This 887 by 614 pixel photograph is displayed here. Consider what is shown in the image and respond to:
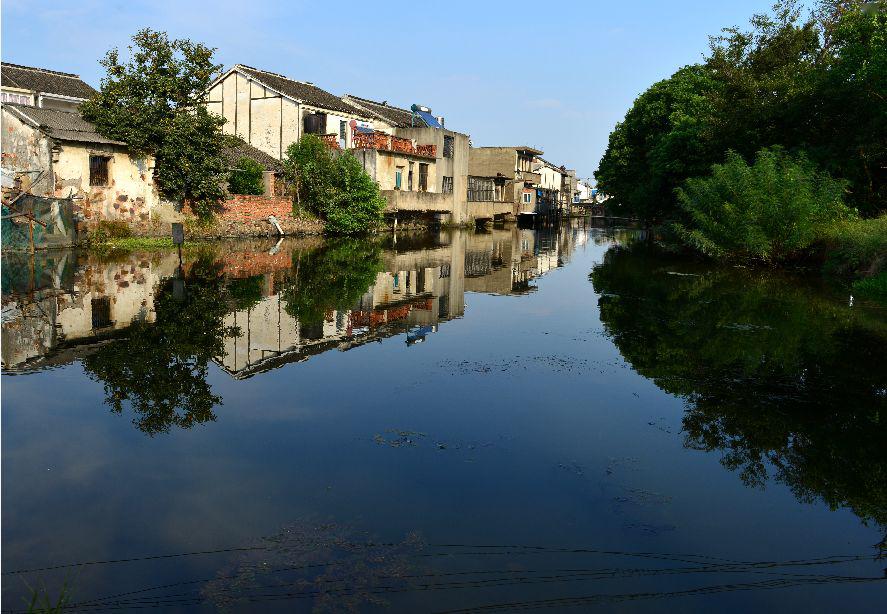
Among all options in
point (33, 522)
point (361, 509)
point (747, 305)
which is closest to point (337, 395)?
point (361, 509)

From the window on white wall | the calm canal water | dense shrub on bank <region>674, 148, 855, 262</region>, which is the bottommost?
the calm canal water

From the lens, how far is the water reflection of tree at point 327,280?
15.0 m

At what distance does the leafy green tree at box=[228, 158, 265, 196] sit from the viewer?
35.8 m

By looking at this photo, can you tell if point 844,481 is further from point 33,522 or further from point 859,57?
point 859,57

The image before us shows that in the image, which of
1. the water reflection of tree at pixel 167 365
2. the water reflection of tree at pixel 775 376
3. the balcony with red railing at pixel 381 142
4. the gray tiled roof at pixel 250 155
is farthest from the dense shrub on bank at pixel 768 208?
the balcony with red railing at pixel 381 142

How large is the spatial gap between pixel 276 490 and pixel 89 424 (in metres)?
2.79

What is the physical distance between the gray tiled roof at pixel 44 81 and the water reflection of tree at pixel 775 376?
33899 mm

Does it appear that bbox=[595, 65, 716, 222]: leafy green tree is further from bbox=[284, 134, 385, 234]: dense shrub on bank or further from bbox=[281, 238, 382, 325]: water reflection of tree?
bbox=[281, 238, 382, 325]: water reflection of tree

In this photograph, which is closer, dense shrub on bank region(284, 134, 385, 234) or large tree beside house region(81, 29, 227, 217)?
large tree beside house region(81, 29, 227, 217)

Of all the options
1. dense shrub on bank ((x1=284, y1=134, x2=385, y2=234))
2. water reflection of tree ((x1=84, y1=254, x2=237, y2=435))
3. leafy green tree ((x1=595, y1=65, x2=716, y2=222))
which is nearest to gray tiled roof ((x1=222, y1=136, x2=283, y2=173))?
dense shrub on bank ((x1=284, y1=134, x2=385, y2=234))

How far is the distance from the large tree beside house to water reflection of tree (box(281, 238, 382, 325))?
21.9 ft

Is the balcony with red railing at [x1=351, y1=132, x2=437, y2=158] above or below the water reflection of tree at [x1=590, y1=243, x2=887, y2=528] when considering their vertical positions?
above

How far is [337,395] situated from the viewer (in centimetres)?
893

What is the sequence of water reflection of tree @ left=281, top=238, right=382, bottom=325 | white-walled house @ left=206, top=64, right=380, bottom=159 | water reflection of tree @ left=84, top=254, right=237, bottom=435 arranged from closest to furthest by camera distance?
1. water reflection of tree @ left=84, top=254, right=237, bottom=435
2. water reflection of tree @ left=281, top=238, right=382, bottom=325
3. white-walled house @ left=206, top=64, right=380, bottom=159
